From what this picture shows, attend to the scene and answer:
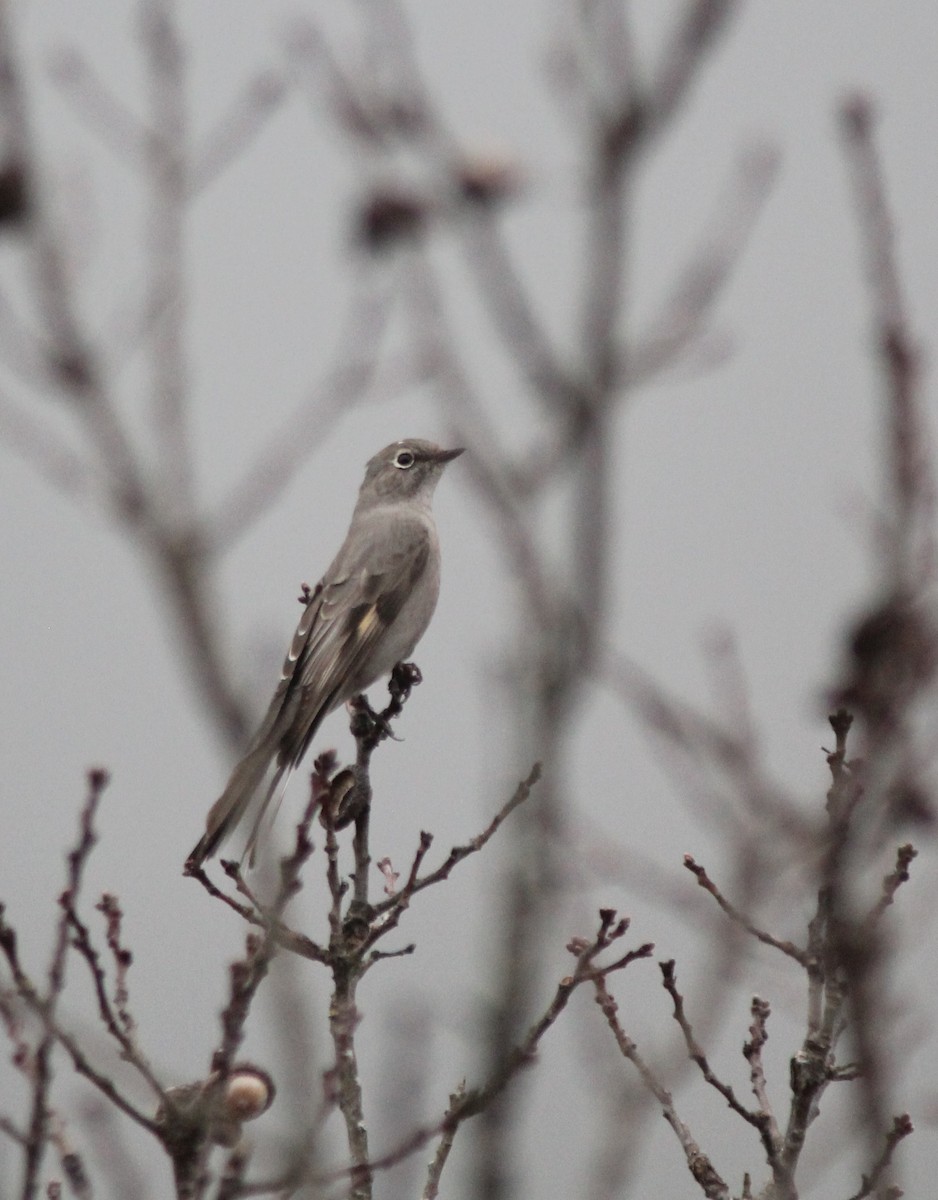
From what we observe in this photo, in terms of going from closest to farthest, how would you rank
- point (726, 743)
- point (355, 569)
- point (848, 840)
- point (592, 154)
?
point (592, 154) → point (848, 840) → point (726, 743) → point (355, 569)

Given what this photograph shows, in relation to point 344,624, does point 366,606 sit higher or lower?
higher

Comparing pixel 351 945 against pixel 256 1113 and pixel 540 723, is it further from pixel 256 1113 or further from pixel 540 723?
pixel 540 723

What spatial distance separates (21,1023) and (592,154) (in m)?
2.33

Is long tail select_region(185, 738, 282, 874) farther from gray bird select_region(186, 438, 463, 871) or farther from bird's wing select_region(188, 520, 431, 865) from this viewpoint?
gray bird select_region(186, 438, 463, 871)

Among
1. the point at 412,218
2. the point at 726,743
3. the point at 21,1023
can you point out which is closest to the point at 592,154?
the point at 726,743

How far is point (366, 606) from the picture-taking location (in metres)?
7.61

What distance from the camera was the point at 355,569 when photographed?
7.86m

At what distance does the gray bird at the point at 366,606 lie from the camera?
6.62m

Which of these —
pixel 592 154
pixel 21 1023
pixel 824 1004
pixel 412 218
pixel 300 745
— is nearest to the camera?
pixel 592 154

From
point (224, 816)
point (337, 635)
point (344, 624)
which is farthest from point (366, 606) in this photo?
point (224, 816)

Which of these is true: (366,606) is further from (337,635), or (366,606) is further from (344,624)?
(337,635)

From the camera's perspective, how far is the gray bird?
6625 millimetres

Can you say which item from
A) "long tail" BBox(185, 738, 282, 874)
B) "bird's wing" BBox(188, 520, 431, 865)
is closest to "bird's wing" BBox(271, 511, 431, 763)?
"bird's wing" BBox(188, 520, 431, 865)

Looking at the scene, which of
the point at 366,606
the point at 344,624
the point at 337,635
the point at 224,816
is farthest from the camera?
the point at 366,606
